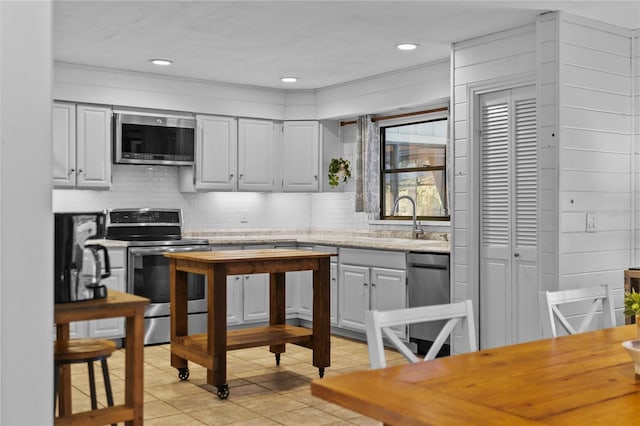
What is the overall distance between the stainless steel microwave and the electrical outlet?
12.3 ft

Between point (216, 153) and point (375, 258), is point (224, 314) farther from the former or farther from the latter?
point (216, 153)

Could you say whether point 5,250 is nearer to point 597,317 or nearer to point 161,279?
point 597,317

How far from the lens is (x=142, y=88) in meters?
6.63

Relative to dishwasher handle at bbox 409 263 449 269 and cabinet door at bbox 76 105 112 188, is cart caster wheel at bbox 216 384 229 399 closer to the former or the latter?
dishwasher handle at bbox 409 263 449 269

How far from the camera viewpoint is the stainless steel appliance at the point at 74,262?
1.84 metres

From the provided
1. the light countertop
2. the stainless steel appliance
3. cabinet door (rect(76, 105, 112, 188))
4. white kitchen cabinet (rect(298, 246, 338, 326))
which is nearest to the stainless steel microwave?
cabinet door (rect(76, 105, 112, 188))

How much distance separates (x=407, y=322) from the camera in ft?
7.76

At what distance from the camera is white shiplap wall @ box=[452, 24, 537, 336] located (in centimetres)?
506

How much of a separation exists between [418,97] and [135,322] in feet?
14.8

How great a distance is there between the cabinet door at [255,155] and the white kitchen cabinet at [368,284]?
1.35 metres

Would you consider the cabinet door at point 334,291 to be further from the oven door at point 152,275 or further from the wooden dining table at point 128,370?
the wooden dining table at point 128,370

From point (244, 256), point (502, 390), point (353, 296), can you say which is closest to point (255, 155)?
point (353, 296)

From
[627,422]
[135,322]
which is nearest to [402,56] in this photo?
[135,322]

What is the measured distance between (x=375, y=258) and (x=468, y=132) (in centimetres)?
145
